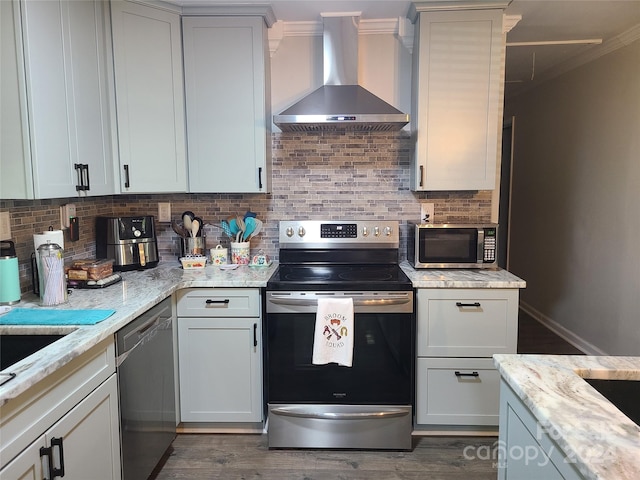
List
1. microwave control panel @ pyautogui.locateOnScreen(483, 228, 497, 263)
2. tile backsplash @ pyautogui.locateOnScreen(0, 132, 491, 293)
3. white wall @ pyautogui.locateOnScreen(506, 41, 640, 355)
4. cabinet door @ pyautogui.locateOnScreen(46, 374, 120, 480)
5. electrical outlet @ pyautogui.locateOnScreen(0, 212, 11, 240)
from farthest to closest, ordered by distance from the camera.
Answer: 1. white wall @ pyautogui.locateOnScreen(506, 41, 640, 355)
2. tile backsplash @ pyautogui.locateOnScreen(0, 132, 491, 293)
3. microwave control panel @ pyautogui.locateOnScreen(483, 228, 497, 263)
4. electrical outlet @ pyautogui.locateOnScreen(0, 212, 11, 240)
5. cabinet door @ pyautogui.locateOnScreen(46, 374, 120, 480)

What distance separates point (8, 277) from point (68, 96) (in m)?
0.80

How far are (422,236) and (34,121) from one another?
1875 millimetres

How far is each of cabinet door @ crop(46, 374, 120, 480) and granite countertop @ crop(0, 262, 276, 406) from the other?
0.67ft

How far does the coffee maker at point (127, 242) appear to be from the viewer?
2.44 meters

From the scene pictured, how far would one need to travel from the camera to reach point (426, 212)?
9.18 ft

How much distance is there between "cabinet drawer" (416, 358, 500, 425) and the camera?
7.51 feet

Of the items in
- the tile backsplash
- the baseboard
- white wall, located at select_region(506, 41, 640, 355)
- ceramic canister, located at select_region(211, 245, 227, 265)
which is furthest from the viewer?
the baseboard

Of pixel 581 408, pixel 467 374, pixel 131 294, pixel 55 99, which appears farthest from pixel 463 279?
pixel 55 99

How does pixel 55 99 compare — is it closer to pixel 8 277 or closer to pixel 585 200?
pixel 8 277

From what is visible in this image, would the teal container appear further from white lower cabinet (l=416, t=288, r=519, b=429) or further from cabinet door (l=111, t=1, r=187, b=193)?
white lower cabinet (l=416, t=288, r=519, b=429)

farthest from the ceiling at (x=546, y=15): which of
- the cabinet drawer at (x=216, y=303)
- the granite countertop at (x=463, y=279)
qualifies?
the cabinet drawer at (x=216, y=303)

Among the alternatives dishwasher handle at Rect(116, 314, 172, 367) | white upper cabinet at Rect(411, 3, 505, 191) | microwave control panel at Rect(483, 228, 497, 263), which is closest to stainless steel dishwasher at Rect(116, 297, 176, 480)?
dishwasher handle at Rect(116, 314, 172, 367)

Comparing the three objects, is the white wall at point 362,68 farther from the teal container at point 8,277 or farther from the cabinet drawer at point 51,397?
the cabinet drawer at point 51,397

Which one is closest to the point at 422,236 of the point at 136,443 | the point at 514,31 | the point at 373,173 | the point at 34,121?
the point at 373,173
